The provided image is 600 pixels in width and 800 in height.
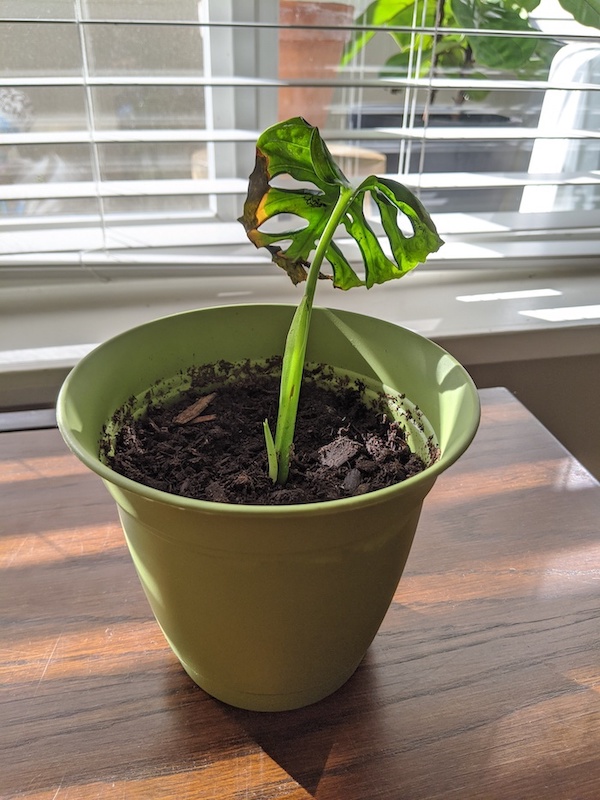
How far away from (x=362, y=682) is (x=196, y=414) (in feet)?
0.76

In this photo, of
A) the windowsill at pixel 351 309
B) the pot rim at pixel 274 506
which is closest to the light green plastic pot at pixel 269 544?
the pot rim at pixel 274 506

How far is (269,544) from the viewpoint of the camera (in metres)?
0.34

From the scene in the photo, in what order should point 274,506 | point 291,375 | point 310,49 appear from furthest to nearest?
point 310,49 < point 291,375 < point 274,506

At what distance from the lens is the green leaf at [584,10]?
0.97 meters

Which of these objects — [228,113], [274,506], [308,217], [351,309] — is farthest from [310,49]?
[274,506]

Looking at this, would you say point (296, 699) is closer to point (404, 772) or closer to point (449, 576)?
point (404, 772)

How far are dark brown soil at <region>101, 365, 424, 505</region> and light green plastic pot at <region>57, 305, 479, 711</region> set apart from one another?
0.09 feet

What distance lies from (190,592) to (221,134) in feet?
2.45

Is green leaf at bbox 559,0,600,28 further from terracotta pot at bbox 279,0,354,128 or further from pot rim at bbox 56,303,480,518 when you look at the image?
pot rim at bbox 56,303,480,518

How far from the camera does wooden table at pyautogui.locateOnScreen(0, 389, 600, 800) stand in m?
0.41

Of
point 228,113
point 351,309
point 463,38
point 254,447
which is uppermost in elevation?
point 463,38

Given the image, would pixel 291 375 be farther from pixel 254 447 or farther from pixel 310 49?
pixel 310 49

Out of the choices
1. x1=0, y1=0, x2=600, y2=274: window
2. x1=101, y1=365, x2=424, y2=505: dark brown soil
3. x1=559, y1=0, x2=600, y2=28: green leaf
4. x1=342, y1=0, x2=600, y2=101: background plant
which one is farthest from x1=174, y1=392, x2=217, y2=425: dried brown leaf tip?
x1=559, y1=0, x2=600, y2=28: green leaf

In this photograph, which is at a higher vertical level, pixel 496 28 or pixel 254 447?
pixel 496 28
